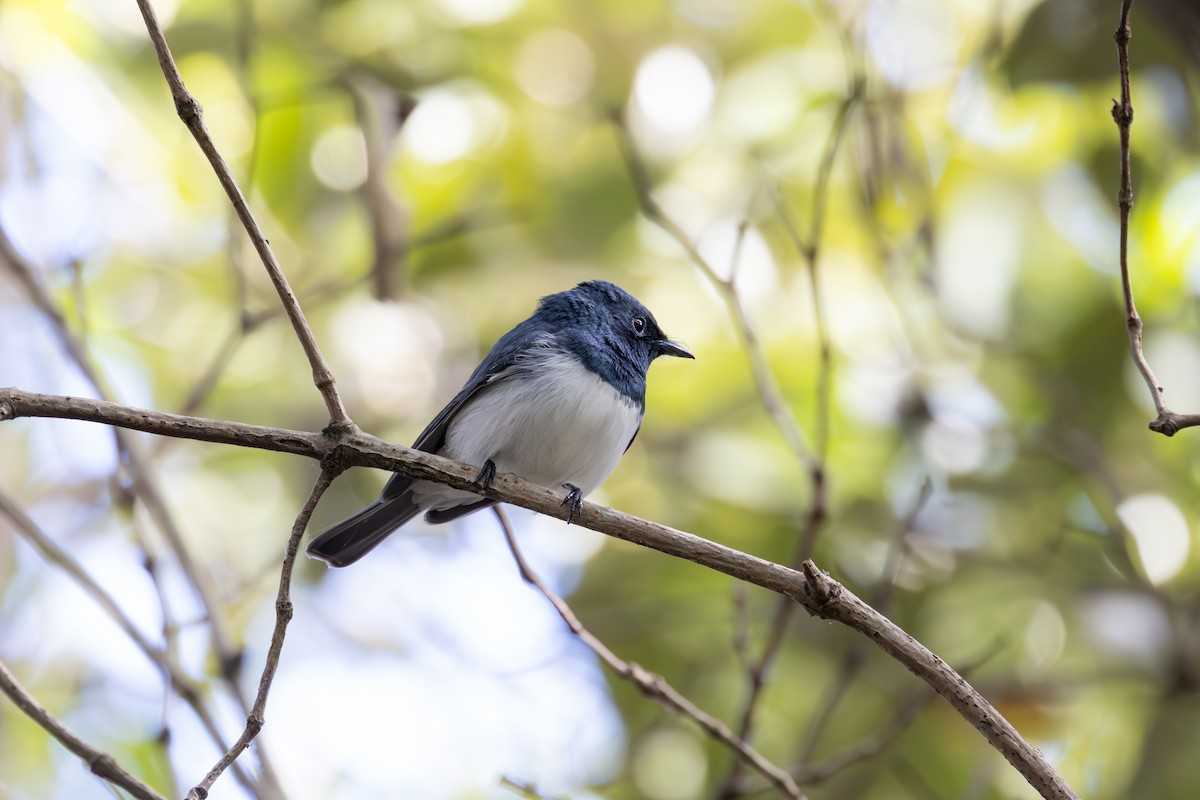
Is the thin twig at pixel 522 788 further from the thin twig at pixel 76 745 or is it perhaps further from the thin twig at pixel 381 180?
the thin twig at pixel 381 180

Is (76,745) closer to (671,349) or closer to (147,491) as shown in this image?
(147,491)

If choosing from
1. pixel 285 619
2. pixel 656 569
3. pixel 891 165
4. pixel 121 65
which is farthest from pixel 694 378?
pixel 285 619

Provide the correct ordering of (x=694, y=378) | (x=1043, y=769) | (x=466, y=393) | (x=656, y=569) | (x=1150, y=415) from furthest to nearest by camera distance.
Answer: (x=694, y=378), (x=656, y=569), (x=1150, y=415), (x=466, y=393), (x=1043, y=769)

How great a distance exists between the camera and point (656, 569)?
564 cm

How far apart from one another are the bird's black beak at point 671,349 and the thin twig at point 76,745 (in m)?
2.93

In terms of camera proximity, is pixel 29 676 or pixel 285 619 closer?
pixel 285 619

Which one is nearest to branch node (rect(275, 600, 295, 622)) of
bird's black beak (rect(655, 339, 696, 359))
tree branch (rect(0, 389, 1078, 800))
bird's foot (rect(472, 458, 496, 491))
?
tree branch (rect(0, 389, 1078, 800))

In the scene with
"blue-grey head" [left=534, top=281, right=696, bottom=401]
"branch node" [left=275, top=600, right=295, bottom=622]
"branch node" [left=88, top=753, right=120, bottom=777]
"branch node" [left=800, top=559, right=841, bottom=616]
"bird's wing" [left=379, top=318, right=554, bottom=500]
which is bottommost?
"branch node" [left=88, top=753, right=120, bottom=777]

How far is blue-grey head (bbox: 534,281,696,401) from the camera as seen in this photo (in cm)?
466

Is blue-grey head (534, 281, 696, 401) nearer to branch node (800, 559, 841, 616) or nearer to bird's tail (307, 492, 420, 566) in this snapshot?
bird's tail (307, 492, 420, 566)

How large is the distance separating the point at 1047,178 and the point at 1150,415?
1257 mm

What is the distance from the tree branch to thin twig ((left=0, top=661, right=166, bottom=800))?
26.6 inches

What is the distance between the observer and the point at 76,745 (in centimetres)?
284

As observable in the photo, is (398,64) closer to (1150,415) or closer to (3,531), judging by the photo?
(3,531)
